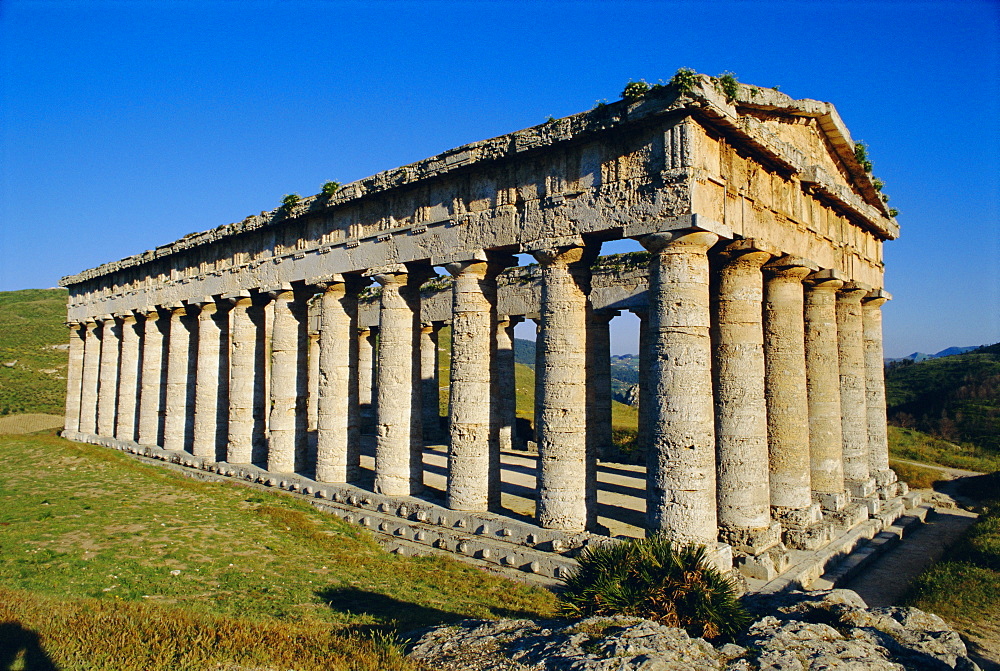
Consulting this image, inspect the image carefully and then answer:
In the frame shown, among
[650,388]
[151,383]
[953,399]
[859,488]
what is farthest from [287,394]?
[953,399]

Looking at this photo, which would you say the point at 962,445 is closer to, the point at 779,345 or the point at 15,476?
the point at 779,345

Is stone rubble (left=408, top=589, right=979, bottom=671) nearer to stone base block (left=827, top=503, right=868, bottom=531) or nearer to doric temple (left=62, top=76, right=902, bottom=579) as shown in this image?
doric temple (left=62, top=76, right=902, bottom=579)

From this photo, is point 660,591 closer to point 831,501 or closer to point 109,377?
point 831,501

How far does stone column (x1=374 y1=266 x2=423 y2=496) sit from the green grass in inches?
67.0

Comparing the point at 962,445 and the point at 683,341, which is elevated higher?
the point at 683,341

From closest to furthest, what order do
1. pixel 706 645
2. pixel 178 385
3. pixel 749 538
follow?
pixel 706 645
pixel 749 538
pixel 178 385

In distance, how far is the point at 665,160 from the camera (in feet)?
36.4

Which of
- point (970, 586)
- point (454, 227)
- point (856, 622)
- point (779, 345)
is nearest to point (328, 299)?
point (454, 227)

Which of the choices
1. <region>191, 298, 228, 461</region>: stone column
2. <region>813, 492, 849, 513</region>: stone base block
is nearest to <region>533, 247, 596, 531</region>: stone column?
<region>813, 492, 849, 513</region>: stone base block

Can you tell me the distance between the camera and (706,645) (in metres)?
6.70

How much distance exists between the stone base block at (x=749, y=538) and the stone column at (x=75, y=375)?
29.1 meters

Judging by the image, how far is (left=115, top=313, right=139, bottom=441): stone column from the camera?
26750mm

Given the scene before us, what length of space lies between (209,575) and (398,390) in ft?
19.8

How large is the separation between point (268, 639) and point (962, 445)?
34.9m
